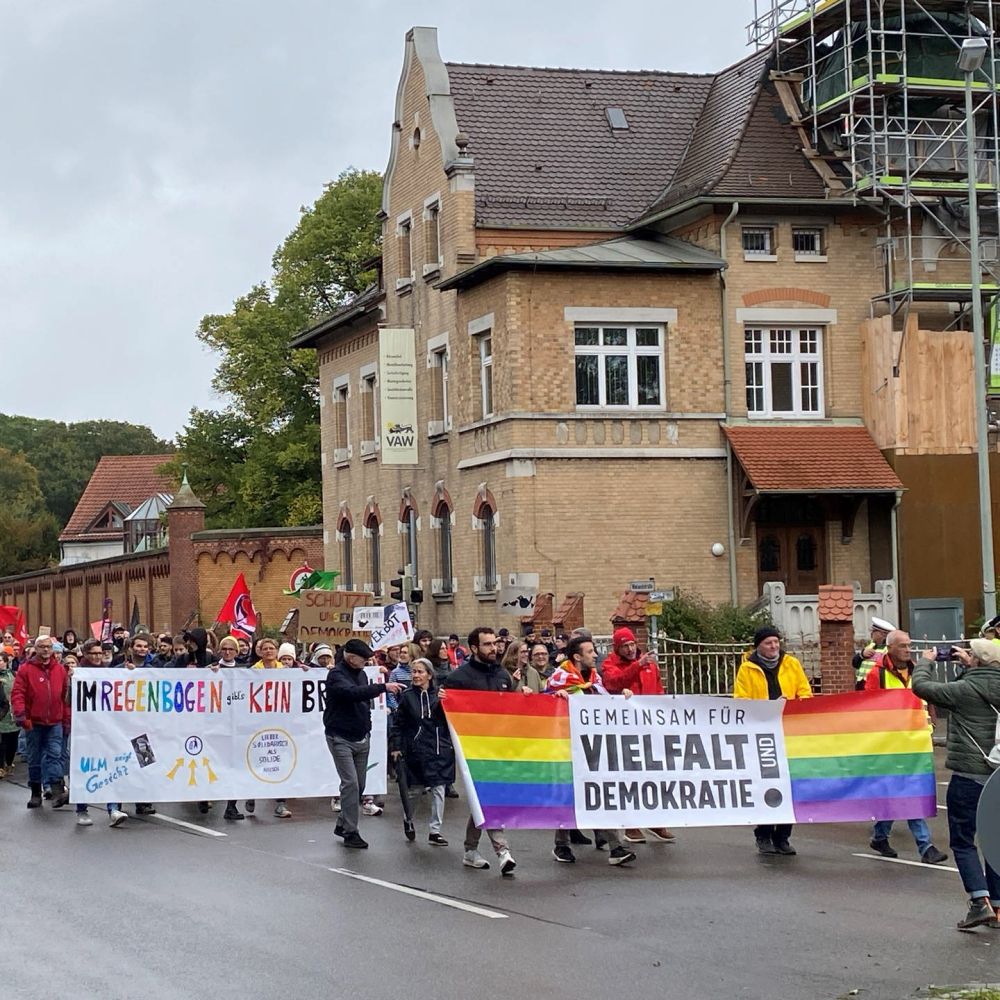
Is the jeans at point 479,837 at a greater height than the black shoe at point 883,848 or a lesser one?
greater

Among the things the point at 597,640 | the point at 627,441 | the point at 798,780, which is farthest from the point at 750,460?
the point at 798,780

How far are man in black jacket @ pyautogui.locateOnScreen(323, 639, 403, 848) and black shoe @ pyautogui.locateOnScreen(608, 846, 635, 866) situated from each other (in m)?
2.55

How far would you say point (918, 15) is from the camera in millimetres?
39625

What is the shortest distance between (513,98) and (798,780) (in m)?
29.9

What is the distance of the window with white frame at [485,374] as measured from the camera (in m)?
39.6

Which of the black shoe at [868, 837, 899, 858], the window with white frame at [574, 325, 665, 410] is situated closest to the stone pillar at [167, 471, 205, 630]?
the window with white frame at [574, 325, 665, 410]

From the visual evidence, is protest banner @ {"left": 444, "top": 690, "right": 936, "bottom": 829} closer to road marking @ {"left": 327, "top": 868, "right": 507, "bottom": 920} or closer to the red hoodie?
road marking @ {"left": 327, "top": 868, "right": 507, "bottom": 920}

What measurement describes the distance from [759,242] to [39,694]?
2257 centimetres

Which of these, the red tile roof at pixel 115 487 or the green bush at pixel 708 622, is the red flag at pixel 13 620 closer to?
the green bush at pixel 708 622

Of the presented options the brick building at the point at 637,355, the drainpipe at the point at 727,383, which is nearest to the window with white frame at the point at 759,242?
the brick building at the point at 637,355

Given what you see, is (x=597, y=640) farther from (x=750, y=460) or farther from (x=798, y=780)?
(x=798, y=780)

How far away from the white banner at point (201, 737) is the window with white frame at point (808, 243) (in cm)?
2178

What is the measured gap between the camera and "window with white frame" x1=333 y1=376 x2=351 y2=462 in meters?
49.7

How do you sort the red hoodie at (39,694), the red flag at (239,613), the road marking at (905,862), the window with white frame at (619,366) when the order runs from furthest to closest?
the window with white frame at (619,366) → the red flag at (239,613) → the red hoodie at (39,694) → the road marking at (905,862)
